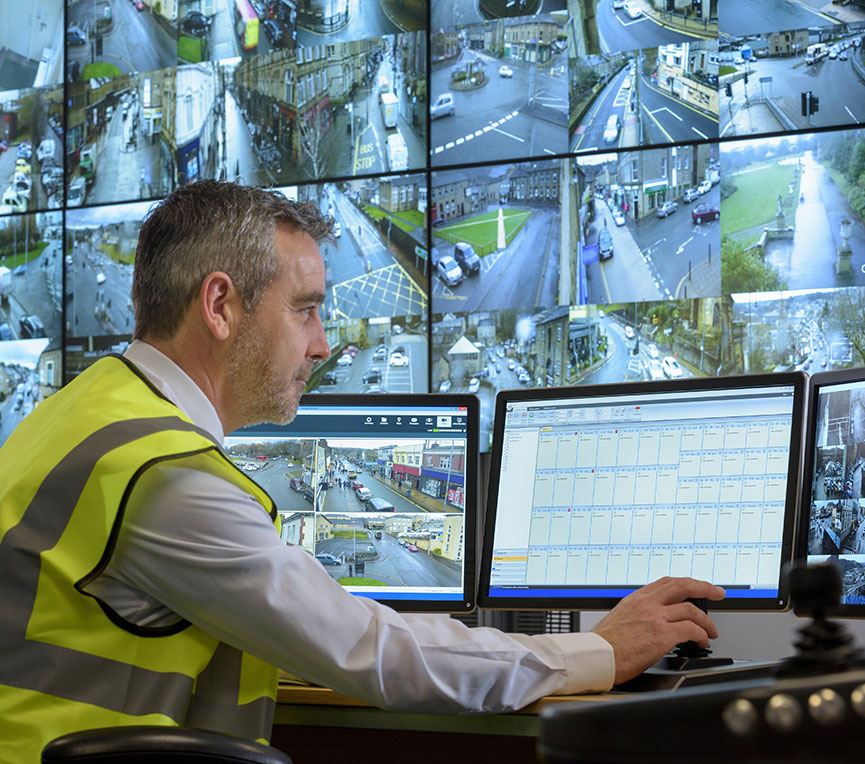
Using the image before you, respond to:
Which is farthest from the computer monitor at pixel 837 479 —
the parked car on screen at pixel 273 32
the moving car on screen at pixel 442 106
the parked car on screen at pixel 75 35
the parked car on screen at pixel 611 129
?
the parked car on screen at pixel 75 35

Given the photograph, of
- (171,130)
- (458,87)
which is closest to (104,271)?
(171,130)

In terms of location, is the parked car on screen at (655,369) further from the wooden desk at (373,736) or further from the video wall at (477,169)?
the wooden desk at (373,736)

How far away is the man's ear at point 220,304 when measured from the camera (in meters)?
1.25

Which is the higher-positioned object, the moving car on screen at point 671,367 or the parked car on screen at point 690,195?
the parked car on screen at point 690,195

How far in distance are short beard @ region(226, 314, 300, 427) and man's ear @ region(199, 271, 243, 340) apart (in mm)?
16

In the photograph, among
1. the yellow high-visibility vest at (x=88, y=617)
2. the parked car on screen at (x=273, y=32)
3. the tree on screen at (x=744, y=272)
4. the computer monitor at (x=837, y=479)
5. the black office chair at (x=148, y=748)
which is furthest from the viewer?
the parked car on screen at (x=273, y=32)

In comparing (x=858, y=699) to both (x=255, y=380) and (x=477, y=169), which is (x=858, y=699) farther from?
(x=477, y=169)

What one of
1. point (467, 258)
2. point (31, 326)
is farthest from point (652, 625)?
point (31, 326)

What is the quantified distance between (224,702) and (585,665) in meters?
0.38

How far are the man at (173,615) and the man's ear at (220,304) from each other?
0.12 meters

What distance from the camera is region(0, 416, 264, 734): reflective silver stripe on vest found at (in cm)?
96

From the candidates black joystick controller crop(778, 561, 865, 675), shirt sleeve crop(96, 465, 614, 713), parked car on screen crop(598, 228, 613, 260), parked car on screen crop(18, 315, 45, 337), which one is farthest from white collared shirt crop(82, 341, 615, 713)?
parked car on screen crop(18, 315, 45, 337)

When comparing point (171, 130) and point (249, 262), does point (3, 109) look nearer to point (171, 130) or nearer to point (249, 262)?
point (171, 130)

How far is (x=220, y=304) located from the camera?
4.13 ft
